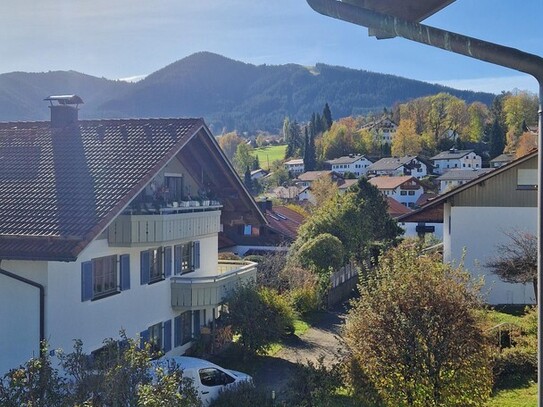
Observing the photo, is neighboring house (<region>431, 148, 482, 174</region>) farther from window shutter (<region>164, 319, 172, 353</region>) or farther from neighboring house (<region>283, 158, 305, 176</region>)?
window shutter (<region>164, 319, 172, 353</region>)

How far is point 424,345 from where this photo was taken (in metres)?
10.5

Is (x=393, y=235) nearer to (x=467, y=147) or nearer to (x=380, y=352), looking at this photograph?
(x=380, y=352)

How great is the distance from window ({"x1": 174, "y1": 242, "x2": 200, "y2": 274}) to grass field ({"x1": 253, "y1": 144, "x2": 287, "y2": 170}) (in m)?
131

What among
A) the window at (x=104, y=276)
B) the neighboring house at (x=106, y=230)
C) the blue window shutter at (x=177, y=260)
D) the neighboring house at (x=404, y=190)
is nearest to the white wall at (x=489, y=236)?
the neighboring house at (x=106, y=230)

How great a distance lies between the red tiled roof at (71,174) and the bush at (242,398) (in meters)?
4.84

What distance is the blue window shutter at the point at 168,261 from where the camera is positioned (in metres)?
19.1

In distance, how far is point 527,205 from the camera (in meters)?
27.4

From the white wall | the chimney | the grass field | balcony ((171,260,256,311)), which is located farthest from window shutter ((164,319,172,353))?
the grass field

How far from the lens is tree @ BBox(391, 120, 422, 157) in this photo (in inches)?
4719

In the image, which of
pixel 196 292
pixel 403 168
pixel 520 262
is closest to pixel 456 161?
pixel 403 168

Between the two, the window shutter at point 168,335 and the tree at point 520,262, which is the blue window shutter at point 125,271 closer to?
the window shutter at point 168,335

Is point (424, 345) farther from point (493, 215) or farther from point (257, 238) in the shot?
point (257, 238)

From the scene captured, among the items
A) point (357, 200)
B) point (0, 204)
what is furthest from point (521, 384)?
point (357, 200)

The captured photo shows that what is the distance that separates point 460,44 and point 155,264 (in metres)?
16.5
